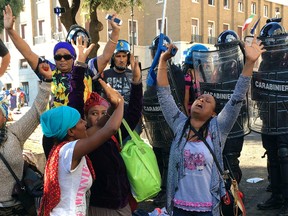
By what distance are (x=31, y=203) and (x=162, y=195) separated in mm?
2534

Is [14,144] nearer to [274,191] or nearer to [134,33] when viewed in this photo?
[274,191]

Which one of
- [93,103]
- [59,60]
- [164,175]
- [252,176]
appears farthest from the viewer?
[252,176]

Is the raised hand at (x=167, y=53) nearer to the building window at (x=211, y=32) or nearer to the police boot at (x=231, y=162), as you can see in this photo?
the police boot at (x=231, y=162)

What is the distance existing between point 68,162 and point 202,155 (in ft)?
3.50

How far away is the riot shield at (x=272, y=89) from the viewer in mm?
4195

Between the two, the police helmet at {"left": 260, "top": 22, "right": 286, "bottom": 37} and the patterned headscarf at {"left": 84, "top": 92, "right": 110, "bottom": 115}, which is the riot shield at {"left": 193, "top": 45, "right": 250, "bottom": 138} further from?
the patterned headscarf at {"left": 84, "top": 92, "right": 110, "bottom": 115}

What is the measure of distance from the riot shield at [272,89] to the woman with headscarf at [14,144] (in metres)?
2.29

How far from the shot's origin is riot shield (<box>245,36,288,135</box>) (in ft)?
13.8

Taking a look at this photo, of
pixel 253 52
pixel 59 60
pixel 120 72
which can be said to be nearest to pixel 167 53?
pixel 253 52

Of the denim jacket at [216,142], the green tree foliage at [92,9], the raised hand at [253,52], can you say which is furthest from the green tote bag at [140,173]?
the green tree foliage at [92,9]

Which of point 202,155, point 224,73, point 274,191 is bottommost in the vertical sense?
point 274,191

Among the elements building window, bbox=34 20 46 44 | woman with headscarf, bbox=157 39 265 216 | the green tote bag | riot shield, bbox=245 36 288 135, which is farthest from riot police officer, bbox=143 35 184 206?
building window, bbox=34 20 46 44

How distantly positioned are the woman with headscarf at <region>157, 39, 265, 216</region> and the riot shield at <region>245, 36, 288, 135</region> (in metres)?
1.23

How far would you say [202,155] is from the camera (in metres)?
3.02
